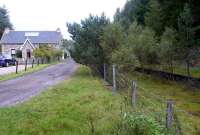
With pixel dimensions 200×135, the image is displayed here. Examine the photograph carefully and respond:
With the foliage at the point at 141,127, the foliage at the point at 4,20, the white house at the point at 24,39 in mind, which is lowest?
the foliage at the point at 141,127

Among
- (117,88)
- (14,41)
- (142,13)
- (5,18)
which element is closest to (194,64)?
(117,88)

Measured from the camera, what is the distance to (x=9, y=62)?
176 ft

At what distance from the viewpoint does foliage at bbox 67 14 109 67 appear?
88.4 ft

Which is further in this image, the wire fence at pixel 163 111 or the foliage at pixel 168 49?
the foliage at pixel 168 49

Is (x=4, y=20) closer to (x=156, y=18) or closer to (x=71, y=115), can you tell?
(x=156, y=18)

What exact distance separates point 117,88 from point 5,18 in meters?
91.6

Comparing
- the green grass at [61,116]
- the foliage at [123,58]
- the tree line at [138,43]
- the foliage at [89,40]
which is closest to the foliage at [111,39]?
the tree line at [138,43]

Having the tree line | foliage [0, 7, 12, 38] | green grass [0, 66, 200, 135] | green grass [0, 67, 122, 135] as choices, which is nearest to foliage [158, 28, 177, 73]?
the tree line

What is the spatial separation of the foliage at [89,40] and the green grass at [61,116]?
12.4 meters

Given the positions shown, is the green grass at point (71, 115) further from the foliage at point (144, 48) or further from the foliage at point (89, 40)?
the foliage at point (144, 48)

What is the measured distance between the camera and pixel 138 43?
35.0 m

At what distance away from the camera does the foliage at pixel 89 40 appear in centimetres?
2694

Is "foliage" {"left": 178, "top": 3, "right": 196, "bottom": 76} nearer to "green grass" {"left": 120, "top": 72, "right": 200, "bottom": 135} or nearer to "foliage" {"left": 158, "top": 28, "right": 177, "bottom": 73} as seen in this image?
"foliage" {"left": 158, "top": 28, "right": 177, "bottom": 73}

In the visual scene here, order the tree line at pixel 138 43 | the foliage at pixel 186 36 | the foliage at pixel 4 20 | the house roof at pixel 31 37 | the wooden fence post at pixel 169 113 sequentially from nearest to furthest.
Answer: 1. the wooden fence post at pixel 169 113
2. the tree line at pixel 138 43
3. the foliage at pixel 186 36
4. the house roof at pixel 31 37
5. the foliage at pixel 4 20
